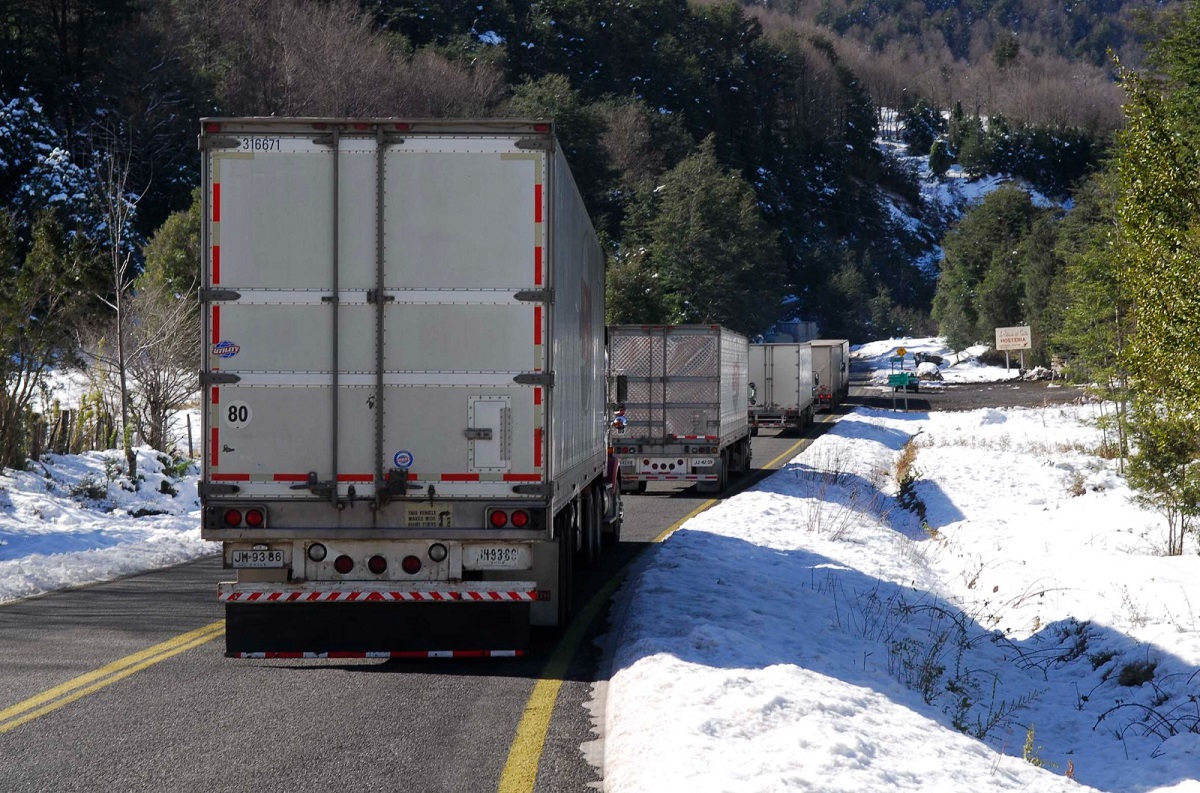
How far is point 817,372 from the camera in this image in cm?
5912

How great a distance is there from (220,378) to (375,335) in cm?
108

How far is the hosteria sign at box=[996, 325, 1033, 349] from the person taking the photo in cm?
7350

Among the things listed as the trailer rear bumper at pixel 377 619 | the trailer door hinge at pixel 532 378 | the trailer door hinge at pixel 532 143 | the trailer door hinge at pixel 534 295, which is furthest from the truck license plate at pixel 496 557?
the trailer door hinge at pixel 532 143

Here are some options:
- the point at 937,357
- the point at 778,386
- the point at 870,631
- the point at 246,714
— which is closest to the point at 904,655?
the point at 870,631

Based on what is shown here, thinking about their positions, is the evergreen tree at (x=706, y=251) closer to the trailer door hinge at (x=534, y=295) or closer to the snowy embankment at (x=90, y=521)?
the snowy embankment at (x=90, y=521)

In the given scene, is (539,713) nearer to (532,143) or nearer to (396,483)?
A: (396,483)

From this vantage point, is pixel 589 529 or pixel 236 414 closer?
pixel 236 414

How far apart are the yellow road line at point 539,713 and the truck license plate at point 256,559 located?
199cm

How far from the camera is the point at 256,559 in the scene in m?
8.39

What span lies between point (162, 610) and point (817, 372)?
50.4 meters

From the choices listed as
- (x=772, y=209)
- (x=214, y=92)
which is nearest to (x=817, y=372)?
(x=214, y=92)

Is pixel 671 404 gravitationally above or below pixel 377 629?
above

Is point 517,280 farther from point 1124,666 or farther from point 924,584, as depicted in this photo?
point 924,584

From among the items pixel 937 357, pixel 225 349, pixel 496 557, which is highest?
pixel 937 357
